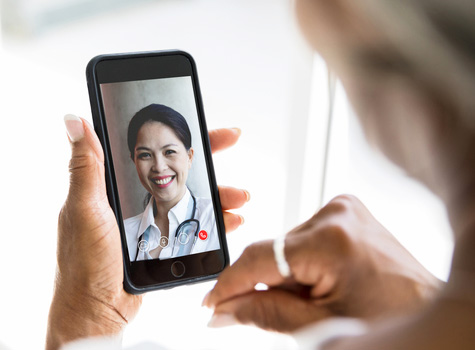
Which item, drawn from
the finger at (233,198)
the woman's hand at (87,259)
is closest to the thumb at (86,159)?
the woman's hand at (87,259)

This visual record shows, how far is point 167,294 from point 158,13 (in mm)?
279

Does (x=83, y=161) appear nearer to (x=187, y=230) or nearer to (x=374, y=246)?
(x=187, y=230)

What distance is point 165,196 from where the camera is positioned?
0.36 meters

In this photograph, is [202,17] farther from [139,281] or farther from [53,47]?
[139,281]

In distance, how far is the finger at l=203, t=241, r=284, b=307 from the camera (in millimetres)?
252

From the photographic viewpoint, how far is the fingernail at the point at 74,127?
0.35 meters

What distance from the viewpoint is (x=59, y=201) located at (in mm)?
481

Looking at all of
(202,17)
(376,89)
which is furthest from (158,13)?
(376,89)

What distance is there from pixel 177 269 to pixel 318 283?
0.43 ft

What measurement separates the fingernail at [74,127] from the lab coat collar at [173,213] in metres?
0.06

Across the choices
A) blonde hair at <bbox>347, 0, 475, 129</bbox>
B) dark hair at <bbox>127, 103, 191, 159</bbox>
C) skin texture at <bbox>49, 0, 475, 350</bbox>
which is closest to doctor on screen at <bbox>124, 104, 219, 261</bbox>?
dark hair at <bbox>127, 103, 191, 159</bbox>

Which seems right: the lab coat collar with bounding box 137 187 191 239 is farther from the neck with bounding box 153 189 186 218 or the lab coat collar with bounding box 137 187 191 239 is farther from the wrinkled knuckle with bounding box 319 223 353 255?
the wrinkled knuckle with bounding box 319 223 353 255

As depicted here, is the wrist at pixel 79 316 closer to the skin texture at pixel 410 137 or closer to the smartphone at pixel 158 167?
the smartphone at pixel 158 167

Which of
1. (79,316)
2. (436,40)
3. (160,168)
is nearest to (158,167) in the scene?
(160,168)
